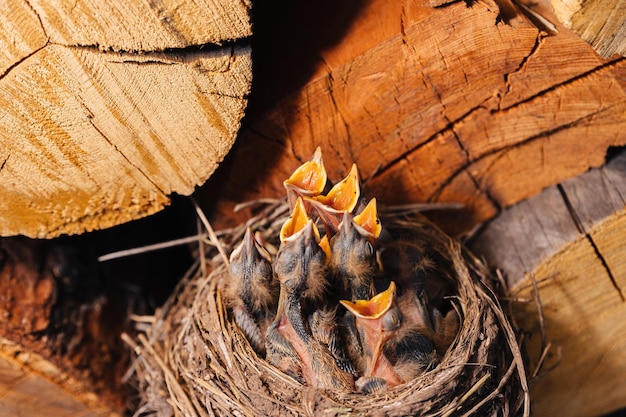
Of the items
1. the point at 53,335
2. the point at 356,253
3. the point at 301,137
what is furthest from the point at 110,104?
the point at 53,335

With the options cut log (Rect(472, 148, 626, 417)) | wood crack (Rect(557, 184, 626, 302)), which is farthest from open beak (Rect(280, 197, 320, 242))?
wood crack (Rect(557, 184, 626, 302))

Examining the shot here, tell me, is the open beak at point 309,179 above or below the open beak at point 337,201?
above

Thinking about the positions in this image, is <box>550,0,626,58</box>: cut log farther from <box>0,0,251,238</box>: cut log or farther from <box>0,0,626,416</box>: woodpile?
<box>0,0,251,238</box>: cut log

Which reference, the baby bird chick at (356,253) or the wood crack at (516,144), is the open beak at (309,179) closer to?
the baby bird chick at (356,253)

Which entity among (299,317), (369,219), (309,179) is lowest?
(299,317)

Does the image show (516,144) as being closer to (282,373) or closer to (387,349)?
(387,349)

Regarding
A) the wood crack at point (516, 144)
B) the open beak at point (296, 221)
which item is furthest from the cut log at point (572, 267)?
the open beak at point (296, 221)

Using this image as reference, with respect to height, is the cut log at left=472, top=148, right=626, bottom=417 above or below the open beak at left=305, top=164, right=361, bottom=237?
below
